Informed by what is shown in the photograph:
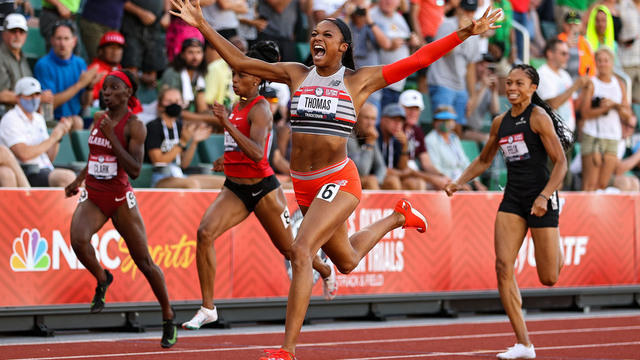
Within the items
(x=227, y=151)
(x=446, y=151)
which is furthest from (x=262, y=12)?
(x=227, y=151)

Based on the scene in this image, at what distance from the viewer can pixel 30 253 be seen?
10398 mm

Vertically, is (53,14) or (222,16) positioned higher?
(222,16)

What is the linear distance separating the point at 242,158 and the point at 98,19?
16.7 feet

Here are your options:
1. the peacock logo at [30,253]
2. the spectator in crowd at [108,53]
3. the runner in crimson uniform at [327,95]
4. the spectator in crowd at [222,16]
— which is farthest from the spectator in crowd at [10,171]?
the spectator in crowd at [222,16]

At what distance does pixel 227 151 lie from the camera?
31.3 ft

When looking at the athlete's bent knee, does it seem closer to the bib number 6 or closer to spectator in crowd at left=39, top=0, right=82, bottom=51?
the bib number 6

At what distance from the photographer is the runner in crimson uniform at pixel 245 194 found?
9.25 metres

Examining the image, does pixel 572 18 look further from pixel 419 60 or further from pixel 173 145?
pixel 419 60

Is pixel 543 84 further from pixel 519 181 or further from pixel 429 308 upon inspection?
pixel 519 181

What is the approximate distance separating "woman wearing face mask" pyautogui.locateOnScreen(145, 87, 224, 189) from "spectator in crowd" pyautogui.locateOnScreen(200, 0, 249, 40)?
149cm

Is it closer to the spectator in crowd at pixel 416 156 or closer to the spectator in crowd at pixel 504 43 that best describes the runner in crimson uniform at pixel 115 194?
the spectator in crowd at pixel 416 156

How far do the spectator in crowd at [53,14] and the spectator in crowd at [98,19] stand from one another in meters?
0.23

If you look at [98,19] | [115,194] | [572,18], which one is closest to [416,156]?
[98,19]

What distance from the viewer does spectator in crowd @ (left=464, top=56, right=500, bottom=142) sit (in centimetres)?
1678
